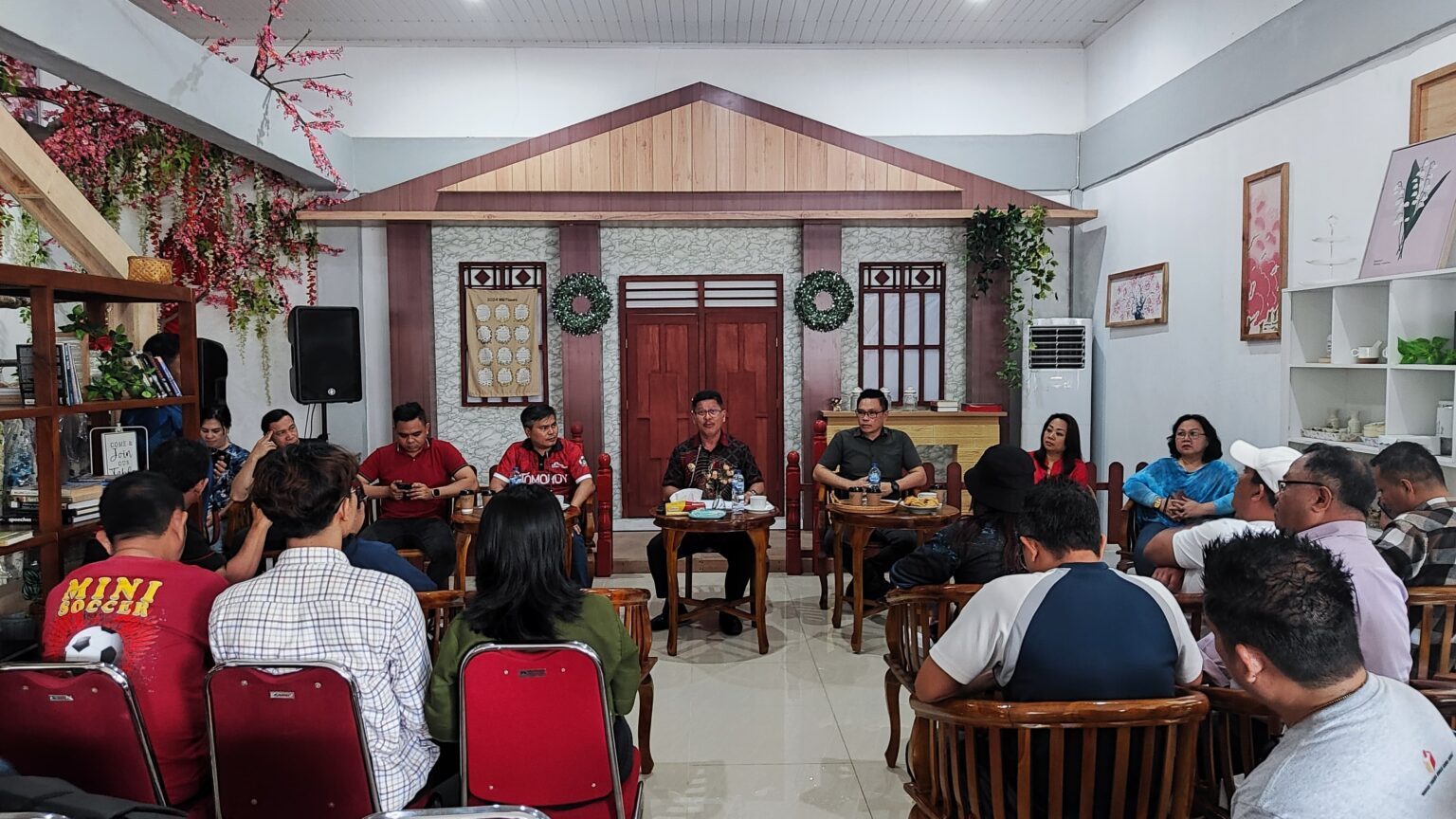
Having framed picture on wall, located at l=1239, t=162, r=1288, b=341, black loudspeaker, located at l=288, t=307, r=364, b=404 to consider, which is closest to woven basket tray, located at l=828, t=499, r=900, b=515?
framed picture on wall, located at l=1239, t=162, r=1288, b=341

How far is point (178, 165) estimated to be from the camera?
6082mm

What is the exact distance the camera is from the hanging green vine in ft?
22.9

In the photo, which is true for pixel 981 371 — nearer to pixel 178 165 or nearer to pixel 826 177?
pixel 826 177

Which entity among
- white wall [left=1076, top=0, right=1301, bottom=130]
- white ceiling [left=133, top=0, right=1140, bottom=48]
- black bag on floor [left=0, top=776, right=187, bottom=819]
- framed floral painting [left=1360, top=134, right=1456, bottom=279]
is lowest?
black bag on floor [left=0, top=776, right=187, bottom=819]

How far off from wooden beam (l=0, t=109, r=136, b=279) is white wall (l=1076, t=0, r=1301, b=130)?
6.28 meters

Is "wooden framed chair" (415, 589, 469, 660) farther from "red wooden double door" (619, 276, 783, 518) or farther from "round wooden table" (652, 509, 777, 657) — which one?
"red wooden double door" (619, 276, 783, 518)

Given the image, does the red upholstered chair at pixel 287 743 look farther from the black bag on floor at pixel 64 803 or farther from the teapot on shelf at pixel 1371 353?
the teapot on shelf at pixel 1371 353

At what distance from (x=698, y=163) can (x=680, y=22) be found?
1.11 meters

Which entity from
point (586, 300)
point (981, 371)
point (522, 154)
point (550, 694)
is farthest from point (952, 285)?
point (550, 694)

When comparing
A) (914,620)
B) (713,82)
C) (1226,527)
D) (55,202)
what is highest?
(713,82)

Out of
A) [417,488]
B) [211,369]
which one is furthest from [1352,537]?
[211,369]

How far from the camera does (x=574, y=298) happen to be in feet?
23.6

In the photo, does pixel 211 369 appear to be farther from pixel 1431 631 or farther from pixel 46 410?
pixel 1431 631

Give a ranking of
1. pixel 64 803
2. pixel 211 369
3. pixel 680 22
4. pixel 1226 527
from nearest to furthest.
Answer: pixel 64 803, pixel 1226 527, pixel 211 369, pixel 680 22
